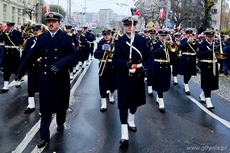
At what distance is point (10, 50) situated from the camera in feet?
32.2

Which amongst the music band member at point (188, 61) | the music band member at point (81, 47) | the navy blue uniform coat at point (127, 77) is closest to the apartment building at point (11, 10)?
the music band member at point (81, 47)

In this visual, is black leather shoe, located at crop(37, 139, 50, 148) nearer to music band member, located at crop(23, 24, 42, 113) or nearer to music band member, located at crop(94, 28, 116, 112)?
music band member, located at crop(23, 24, 42, 113)

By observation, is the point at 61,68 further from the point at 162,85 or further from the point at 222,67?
the point at 222,67

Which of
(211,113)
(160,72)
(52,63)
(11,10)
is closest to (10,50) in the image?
(160,72)

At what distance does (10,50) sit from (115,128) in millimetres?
5282

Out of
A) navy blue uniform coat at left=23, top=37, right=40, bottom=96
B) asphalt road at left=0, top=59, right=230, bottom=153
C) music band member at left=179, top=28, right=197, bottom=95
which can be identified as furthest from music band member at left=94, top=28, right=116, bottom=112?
music band member at left=179, top=28, right=197, bottom=95

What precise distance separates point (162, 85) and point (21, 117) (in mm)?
3650

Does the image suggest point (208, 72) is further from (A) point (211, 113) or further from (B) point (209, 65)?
(A) point (211, 113)

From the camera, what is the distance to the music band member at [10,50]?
964 cm

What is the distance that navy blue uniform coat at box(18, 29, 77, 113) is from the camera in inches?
204

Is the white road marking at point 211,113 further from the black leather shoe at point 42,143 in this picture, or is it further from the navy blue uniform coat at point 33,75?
the navy blue uniform coat at point 33,75

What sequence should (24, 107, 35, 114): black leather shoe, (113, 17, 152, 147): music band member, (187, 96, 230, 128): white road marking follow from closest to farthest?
(113, 17, 152, 147): music band member, (187, 96, 230, 128): white road marking, (24, 107, 35, 114): black leather shoe

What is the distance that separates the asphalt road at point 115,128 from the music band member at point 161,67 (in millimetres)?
563

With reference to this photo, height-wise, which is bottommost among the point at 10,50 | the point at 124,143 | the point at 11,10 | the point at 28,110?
the point at 124,143
